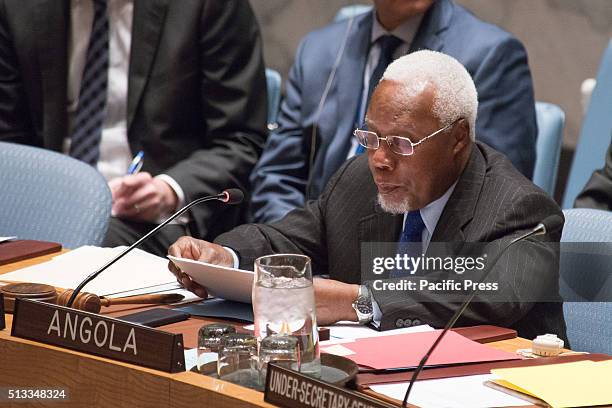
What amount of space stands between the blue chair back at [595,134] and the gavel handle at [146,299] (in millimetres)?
1737

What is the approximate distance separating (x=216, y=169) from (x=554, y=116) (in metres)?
1.09

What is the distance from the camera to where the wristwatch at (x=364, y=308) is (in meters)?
2.21


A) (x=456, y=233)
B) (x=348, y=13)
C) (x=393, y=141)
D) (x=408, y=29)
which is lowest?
(x=456, y=233)

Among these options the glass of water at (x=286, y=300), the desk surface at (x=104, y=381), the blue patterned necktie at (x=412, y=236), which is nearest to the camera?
the desk surface at (x=104, y=381)

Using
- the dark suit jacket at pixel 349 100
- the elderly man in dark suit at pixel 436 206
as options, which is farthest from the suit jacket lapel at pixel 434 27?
the elderly man in dark suit at pixel 436 206

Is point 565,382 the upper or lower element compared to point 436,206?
lower

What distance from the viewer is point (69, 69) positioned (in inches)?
147

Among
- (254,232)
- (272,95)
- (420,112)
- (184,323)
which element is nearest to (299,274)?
(184,323)

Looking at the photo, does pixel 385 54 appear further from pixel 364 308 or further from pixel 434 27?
pixel 364 308

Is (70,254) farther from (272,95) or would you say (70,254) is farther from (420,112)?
(272,95)

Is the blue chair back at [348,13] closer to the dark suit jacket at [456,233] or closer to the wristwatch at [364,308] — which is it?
the dark suit jacket at [456,233]

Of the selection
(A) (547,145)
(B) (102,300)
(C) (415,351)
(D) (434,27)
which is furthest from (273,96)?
(C) (415,351)

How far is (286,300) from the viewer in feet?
5.87

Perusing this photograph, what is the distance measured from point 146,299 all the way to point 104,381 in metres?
0.55
